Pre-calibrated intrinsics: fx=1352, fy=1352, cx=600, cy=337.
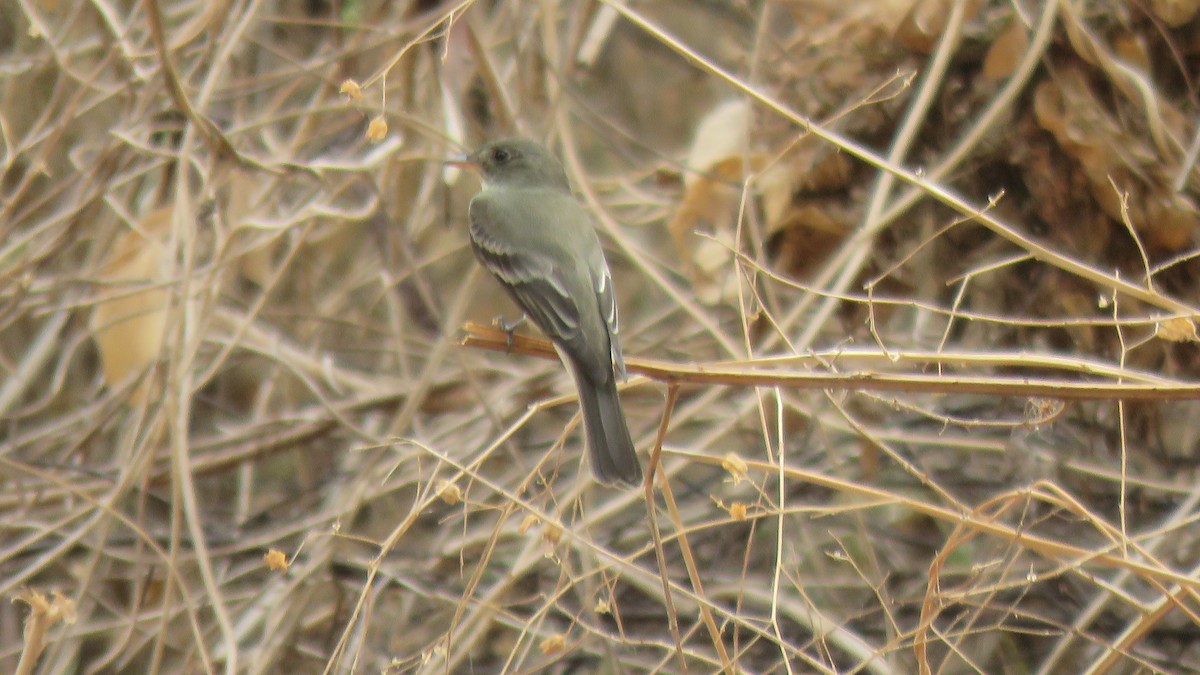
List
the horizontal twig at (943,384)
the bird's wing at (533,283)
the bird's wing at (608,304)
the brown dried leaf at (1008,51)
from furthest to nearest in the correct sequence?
the brown dried leaf at (1008,51) → the bird's wing at (533,283) → the bird's wing at (608,304) → the horizontal twig at (943,384)

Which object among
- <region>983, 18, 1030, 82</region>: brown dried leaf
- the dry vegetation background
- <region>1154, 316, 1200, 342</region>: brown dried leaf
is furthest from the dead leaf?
<region>1154, 316, 1200, 342</region>: brown dried leaf

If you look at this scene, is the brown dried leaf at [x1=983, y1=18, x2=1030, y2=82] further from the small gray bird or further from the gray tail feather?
the gray tail feather

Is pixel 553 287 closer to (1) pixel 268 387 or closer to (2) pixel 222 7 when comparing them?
(2) pixel 222 7

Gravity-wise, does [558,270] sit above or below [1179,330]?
below

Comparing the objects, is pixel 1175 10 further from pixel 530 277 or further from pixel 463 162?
pixel 463 162

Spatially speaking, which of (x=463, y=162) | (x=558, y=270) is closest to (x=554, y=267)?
(x=558, y=270)

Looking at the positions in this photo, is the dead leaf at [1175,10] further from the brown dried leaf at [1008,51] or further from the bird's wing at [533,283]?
the bird's wing at [533,283]

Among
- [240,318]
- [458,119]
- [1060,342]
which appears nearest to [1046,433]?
[1060,342]

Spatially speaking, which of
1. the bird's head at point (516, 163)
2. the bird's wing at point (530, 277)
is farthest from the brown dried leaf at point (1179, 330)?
the bird's head at point (516, 163)
